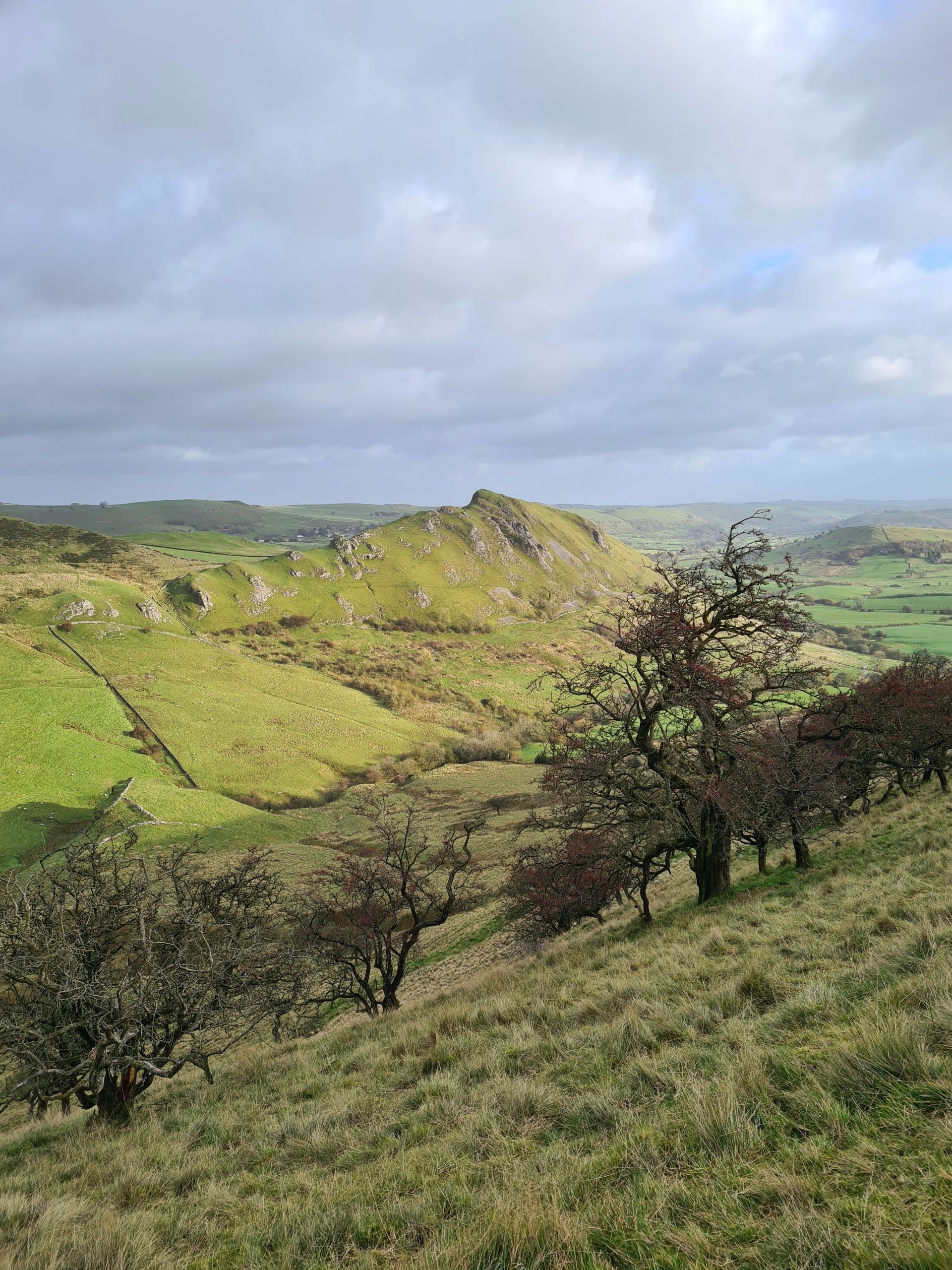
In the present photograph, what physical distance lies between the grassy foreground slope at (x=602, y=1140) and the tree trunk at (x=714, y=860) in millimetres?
5352

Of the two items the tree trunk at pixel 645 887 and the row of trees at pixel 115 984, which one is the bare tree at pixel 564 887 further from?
the row of trees at pixel 115 984

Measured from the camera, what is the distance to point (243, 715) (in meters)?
103

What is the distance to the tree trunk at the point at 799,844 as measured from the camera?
1997 cm

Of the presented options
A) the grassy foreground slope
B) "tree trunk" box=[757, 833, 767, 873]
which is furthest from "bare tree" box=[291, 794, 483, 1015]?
"tree trunk" box=[757, 833, 767, 873]

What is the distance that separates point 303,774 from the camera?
90938mm

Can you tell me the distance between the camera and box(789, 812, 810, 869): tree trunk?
19969mm

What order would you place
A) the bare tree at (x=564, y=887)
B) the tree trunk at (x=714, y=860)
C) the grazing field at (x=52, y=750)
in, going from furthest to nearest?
1. the grazing field at (x=52, y=750)
2. the bare tree at (x=564, y=887)
3. the tree trunk at (x=714, y=860)

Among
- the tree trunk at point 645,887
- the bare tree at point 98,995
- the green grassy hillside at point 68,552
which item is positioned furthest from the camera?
→ the green grassy hillside at point 68,552

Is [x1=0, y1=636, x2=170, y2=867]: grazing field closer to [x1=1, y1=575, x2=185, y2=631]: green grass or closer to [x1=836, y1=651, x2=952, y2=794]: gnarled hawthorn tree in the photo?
[x1=1, y1=575, x2=185, y2=631]: green grass

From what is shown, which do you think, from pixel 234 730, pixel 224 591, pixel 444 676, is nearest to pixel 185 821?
pixel 234 730

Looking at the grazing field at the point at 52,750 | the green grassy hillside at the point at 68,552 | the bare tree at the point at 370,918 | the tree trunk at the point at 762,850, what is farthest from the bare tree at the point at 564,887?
the green grassy hillside at the point at 68,552

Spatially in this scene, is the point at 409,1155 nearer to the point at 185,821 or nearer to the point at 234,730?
the point at 185,821

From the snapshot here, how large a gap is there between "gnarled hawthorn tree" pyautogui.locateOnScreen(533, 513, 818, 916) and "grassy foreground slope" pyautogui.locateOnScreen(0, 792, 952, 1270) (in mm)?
4725

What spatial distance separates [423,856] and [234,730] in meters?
53.9
